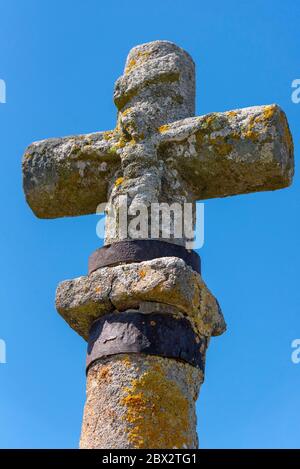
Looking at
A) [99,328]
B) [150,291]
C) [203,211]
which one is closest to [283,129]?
[203,211]

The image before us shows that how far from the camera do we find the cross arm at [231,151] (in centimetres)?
430

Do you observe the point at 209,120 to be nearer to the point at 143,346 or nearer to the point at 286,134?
the point at 286,134

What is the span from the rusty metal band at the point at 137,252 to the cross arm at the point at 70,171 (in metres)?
0.67

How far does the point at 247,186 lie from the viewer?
14.8 ft

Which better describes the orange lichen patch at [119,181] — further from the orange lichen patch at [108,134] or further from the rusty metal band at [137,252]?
the rusty metal band at [137,252]

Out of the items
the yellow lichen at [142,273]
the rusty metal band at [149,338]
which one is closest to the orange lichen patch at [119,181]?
the yellow lichen at [142,273]

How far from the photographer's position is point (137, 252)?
4082 mm

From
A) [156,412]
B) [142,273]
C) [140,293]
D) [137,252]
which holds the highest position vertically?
[137,252]

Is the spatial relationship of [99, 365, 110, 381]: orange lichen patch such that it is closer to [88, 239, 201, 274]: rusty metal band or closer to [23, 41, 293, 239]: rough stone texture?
[88, 239, 201, 274]: rusty metal band

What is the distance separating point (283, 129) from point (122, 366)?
1.72m

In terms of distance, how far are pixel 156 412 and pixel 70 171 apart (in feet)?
5.94

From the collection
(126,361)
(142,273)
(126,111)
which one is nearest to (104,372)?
(126,361)

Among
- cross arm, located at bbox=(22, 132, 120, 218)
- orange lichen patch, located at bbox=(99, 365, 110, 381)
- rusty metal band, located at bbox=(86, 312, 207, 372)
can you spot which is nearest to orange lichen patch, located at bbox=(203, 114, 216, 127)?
cross arm, located at bbox=(22, 132, 120, 218)
